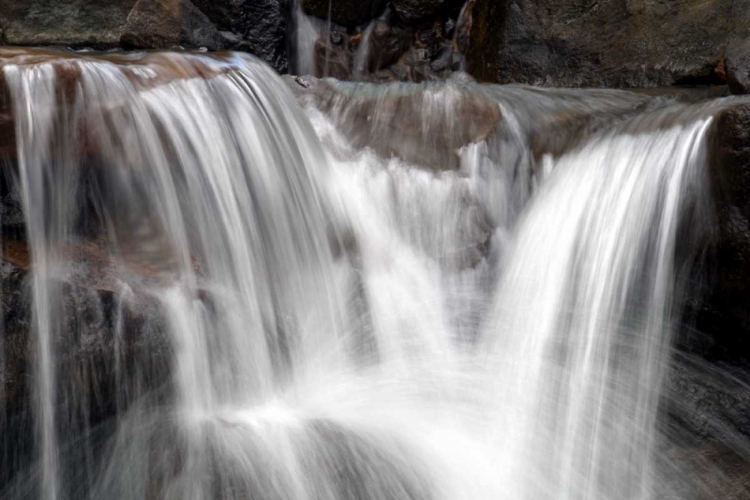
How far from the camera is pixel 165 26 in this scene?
568 centimetres

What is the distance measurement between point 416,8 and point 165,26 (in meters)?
2.37

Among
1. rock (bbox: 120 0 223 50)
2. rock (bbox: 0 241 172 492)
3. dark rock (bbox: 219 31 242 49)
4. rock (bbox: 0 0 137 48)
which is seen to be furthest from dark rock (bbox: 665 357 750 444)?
rock (bbox: 0 0 137 48)

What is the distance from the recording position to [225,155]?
3.59 m

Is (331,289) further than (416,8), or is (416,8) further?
(416,8)

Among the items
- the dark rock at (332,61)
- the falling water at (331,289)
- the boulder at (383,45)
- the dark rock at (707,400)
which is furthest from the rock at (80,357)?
the boulder at (383,45)

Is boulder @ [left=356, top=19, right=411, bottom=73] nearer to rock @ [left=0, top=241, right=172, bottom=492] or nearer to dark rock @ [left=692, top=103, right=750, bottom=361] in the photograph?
dark rock @ [left=692, top=103, right=750, bottom=361]

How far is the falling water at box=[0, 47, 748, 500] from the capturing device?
2793mm

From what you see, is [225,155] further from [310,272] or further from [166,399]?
[166,399]

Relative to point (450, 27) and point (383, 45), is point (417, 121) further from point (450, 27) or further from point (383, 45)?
point (450, 27)

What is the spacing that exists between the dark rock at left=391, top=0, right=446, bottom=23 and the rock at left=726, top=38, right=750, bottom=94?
10.6 ft

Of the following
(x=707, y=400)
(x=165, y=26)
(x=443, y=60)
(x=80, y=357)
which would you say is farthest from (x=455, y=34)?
(x=80, y=357)

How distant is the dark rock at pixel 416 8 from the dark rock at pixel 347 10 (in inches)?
6.5

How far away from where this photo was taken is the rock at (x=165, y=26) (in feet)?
18.3

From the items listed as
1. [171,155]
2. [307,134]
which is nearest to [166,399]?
[171,155]
